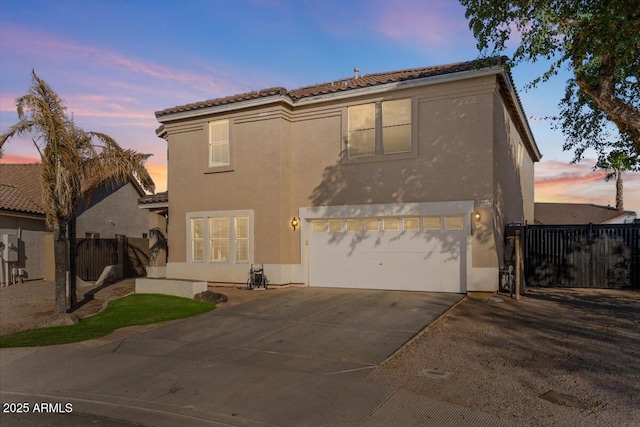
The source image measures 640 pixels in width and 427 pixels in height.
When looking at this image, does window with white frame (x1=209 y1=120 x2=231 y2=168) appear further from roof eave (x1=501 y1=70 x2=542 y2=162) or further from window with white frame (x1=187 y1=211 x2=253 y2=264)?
roof eave (x1=501 y1=70 x2=542 y2=162)

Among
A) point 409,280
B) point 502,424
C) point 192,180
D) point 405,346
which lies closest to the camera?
point 502,424

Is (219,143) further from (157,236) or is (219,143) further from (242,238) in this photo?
(157,236)

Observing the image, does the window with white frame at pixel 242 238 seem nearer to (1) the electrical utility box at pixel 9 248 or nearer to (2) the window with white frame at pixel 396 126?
(2) the window with white frame at pixel 396 126

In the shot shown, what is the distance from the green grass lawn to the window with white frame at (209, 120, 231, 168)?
16.3ft

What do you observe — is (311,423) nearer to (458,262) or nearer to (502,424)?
(502,424)

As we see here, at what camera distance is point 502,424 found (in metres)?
5.27

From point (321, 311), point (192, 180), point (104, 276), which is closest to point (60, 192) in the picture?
point (192, 180)

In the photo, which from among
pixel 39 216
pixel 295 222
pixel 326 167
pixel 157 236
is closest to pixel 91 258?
pixel 39 216

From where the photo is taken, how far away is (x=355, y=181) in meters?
15.0

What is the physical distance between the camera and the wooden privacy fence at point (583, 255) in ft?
48.4

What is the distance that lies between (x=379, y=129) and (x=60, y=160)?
8656 millimetres

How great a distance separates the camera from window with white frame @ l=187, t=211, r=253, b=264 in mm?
16266

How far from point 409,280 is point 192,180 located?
27.4 feet

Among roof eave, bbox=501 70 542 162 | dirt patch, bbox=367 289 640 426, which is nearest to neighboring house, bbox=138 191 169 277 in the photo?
dirt patch, bbox=367 289 640 426
